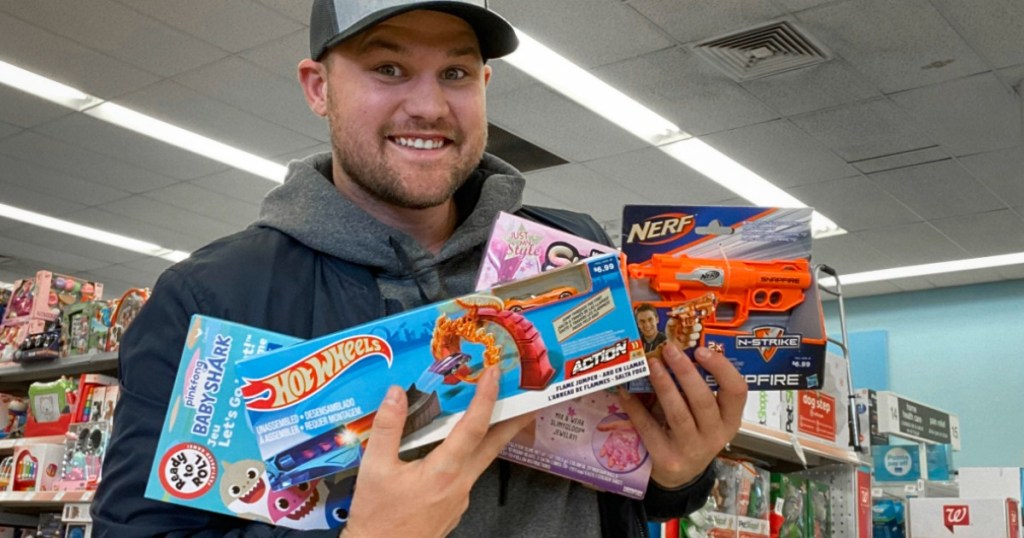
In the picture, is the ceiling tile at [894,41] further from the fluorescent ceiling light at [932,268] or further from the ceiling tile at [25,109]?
the ceiling tile at [25,109]

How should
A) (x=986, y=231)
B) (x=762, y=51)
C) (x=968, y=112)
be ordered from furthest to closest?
(x=986, y=231) → (x=968, y=112) → (x=762, y=51)

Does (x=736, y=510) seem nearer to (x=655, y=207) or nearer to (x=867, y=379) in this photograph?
(x=655, y=207)

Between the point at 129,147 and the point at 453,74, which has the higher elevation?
the point at 129,147

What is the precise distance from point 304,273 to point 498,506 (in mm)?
354

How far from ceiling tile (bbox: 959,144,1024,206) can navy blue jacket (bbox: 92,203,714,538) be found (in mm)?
6146

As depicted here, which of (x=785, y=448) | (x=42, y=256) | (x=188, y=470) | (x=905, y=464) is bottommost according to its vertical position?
(x=188, y=470)

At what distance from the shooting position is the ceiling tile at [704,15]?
4863mm

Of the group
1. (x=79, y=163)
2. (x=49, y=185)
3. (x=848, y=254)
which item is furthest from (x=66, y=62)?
(x=848, y=254)

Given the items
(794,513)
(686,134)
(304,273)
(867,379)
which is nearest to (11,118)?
(686,134)

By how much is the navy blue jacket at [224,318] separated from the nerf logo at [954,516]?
3094 millimetres

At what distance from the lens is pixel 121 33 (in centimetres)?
548

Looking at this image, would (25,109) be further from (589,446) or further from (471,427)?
(471,427)

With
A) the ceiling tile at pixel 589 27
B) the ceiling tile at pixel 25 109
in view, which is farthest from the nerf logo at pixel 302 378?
the ceiling tile at pixel 25 109

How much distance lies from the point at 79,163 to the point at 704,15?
487 cm
